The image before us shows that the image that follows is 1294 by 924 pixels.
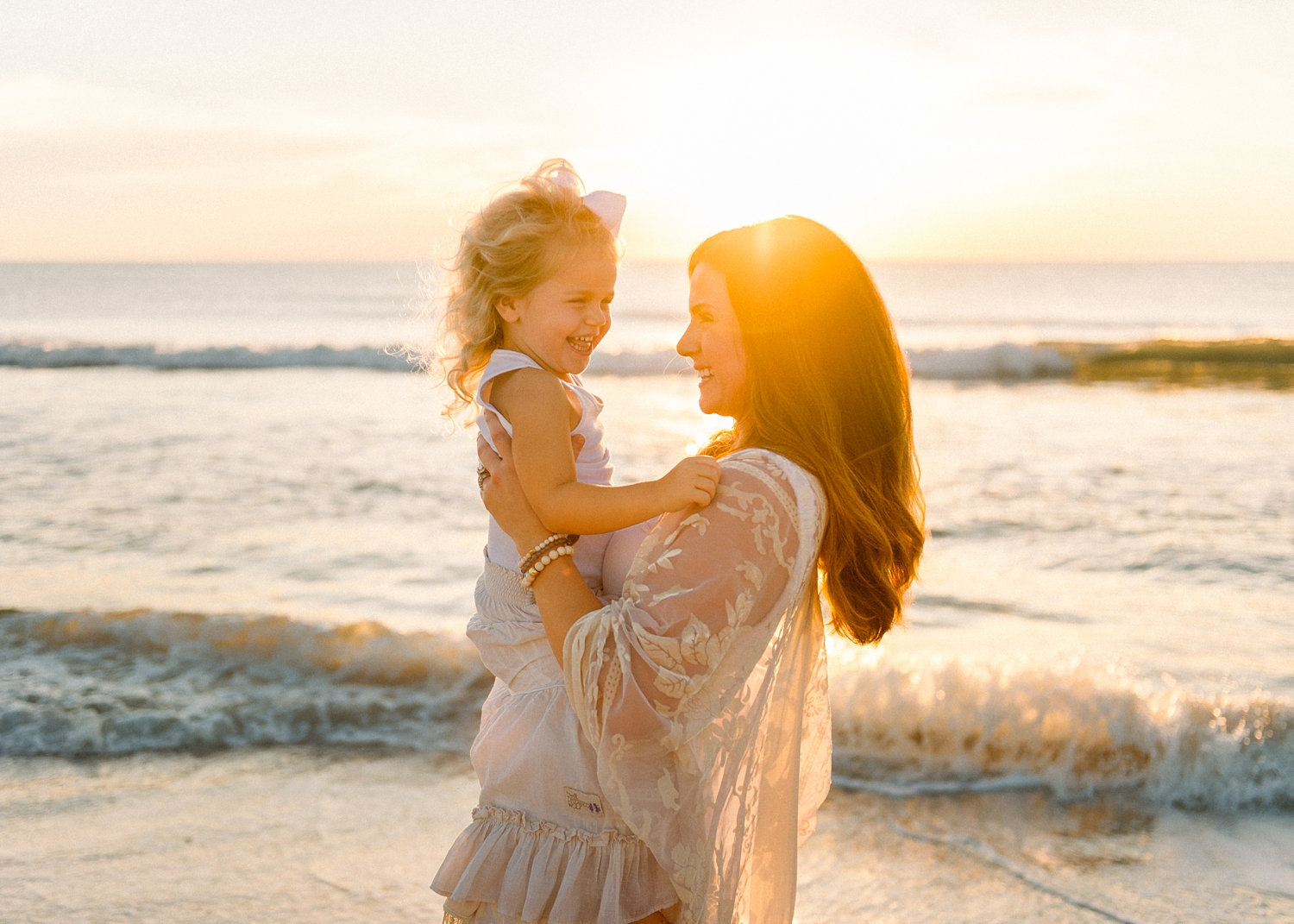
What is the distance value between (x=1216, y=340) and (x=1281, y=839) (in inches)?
820

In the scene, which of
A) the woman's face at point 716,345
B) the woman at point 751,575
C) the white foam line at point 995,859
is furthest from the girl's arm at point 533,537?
the white foam line at point 995,859

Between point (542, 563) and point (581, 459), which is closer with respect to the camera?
point (542, 563)

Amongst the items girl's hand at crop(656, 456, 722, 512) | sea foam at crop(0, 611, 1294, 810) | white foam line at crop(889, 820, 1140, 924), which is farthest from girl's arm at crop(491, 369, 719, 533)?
sea foam at crop(0, 611, 1294, 810)

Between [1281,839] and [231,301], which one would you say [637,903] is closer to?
[1281,839]

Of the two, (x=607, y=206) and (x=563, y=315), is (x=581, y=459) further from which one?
(x=607, y=206)

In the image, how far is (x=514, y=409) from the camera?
6.42 feet

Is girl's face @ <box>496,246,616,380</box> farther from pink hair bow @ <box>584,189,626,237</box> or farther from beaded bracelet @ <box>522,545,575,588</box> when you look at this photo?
beaded bracelet @ <box>522,545,575,588</box>

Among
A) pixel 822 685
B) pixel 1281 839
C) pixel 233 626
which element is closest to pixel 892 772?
pixel 1281 839

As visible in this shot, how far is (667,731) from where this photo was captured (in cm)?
172

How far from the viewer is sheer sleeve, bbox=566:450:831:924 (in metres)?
1.68

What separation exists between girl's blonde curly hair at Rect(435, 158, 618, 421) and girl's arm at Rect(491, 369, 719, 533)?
22cm

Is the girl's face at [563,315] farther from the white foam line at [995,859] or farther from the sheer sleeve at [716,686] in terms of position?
the white foam line at [995,859]

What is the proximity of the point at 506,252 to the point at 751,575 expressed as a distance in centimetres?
88

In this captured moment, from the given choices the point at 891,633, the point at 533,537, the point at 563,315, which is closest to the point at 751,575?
the point at 533,537
